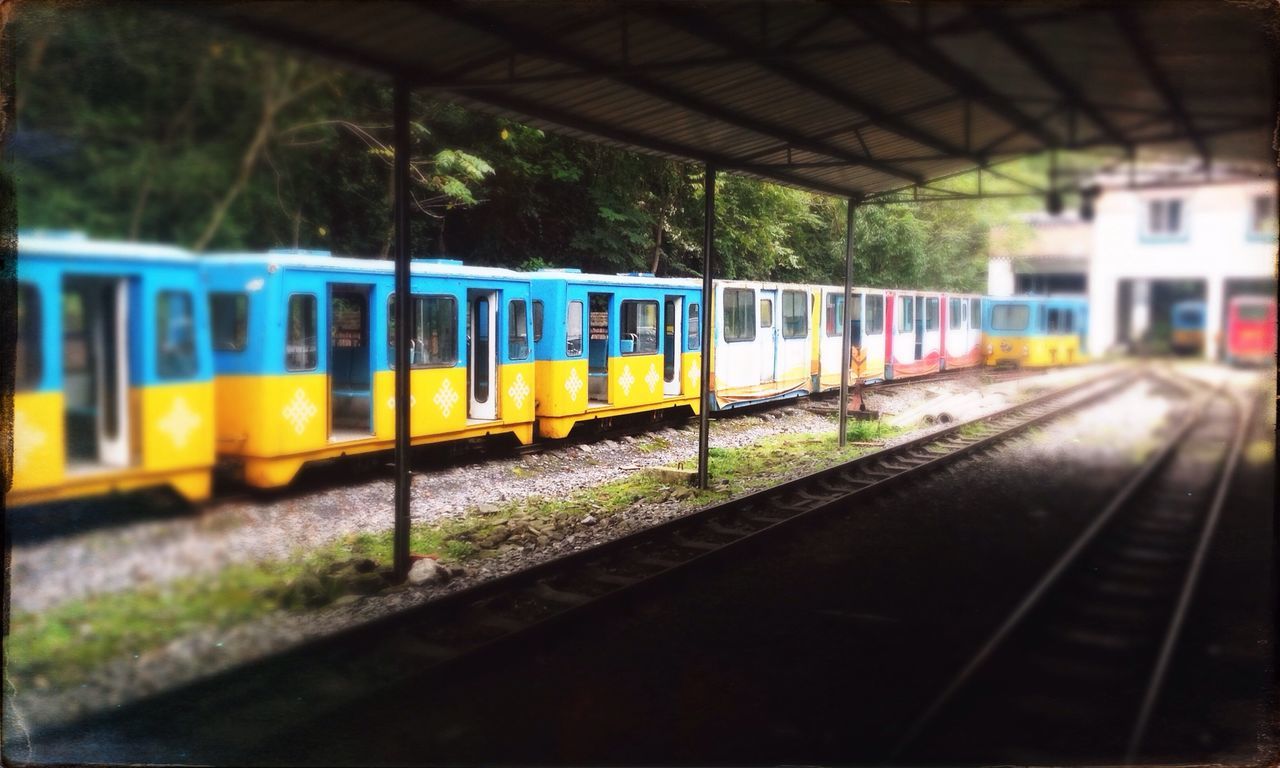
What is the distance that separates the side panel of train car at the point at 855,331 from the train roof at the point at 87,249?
7.24 m

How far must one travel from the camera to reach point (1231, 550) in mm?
5250

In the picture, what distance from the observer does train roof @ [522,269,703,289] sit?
9422 mm

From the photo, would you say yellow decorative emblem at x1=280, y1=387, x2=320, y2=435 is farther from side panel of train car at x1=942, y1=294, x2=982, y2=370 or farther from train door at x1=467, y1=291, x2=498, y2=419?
side panel of train car at x1=942, y1=294, x2=982, y2=370

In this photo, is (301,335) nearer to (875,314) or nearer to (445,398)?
(445,398)

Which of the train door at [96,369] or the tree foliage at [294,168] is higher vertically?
the tree foliage at [294,168]

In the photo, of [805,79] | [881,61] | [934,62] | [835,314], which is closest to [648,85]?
[805,79]

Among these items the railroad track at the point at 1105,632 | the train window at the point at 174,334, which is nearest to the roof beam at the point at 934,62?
the railroad track at the point at 1105,632

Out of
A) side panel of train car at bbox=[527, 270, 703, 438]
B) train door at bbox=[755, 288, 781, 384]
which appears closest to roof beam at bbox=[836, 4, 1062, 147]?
side panel of train car at bbox=[527, 270, 703, 438]

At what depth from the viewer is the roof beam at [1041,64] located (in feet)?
13.4

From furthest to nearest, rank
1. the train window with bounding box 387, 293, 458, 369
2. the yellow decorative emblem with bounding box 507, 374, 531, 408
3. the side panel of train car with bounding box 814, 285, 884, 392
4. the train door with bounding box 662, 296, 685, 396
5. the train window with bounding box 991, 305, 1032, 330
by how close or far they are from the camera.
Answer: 1. the train door with bounding box 662, 296, 685, 396
2. the side panel of train car with bounding box 814, 285, 884, 392
3. the yellow decorative emblem with bounding box 507, 374, 531, 408
4. the train window with bounding box 387, 293, 458, 369
5. the train window with bounding box 991, 305, 1032, 330

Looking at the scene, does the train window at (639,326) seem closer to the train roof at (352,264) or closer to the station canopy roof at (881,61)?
the train roof at (352,264)

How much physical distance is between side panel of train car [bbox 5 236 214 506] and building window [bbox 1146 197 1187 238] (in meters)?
4.53

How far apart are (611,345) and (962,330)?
4823mm

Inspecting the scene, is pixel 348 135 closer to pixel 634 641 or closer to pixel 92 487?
pixel 92 487
